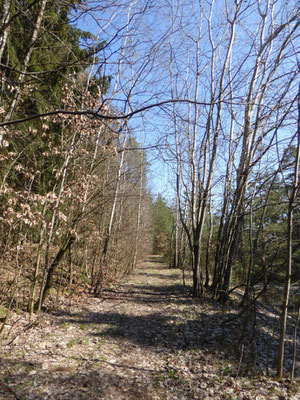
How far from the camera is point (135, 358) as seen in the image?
12.6 ft

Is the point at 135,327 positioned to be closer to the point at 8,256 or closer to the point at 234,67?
the point at 8,256

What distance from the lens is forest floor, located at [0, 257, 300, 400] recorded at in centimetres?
294

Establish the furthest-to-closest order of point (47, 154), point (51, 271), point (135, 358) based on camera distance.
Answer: point (51, 271) < point (47, 154) < point (135, 358)

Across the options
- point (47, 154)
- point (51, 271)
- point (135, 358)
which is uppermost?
point (47, 154)

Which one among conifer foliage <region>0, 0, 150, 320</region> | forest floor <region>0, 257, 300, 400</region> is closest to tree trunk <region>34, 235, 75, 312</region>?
conifer foliage <region>0, 0, 150, 320</region>

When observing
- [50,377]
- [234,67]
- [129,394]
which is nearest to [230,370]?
[129,394]

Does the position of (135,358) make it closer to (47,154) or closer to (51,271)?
(51,271)

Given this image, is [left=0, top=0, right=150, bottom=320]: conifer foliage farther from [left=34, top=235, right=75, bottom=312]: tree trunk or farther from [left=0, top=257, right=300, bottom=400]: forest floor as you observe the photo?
[left=0, top=257, right=300, bottom=400]: forest floor

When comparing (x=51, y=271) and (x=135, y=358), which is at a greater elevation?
(x=51, y=271)

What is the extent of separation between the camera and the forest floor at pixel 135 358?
2.94 metres

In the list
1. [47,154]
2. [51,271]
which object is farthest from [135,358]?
[47,154]

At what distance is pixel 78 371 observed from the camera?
322 centimetres

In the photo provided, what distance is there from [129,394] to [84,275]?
5664mm

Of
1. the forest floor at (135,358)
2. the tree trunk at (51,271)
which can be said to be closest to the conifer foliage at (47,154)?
the tree trunk at (51,271)
